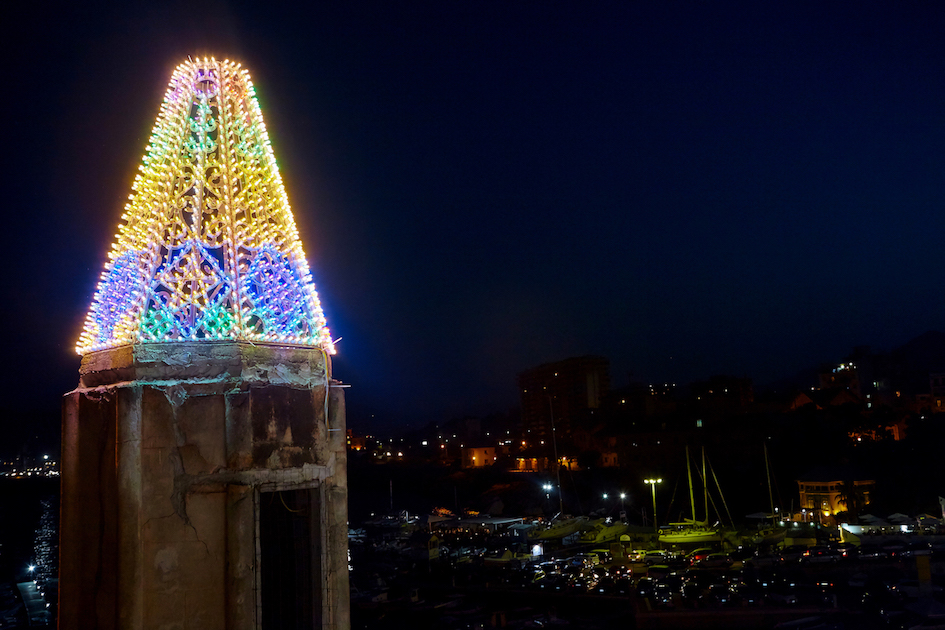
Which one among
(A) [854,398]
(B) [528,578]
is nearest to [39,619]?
(B) [528,578]

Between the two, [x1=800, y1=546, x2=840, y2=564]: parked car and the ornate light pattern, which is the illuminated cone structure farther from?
[x1=800, y1=546, x2=840, y2=564]: parked car

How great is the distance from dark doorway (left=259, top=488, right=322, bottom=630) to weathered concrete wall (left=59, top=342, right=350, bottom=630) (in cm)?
29

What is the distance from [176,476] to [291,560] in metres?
1.58

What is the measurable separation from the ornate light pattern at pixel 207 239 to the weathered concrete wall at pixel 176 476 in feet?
0.87

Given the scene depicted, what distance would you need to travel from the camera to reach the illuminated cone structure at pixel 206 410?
19.2ft

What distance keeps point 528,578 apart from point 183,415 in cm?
3349

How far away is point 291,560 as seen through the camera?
683 centimetres

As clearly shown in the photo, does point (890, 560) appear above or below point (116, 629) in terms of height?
below

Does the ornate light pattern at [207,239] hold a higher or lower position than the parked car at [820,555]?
higher

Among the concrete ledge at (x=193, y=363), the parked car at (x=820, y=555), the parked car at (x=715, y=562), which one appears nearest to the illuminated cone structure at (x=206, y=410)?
the concrete ledge at (x=193, y=363)

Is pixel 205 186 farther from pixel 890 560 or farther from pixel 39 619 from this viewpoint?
pixel 890 560

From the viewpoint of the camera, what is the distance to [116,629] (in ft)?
19.1

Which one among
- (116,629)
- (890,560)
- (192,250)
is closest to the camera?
(116,629)

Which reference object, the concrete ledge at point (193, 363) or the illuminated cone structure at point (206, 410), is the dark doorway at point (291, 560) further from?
the concrete ledge at point (193, 363)
